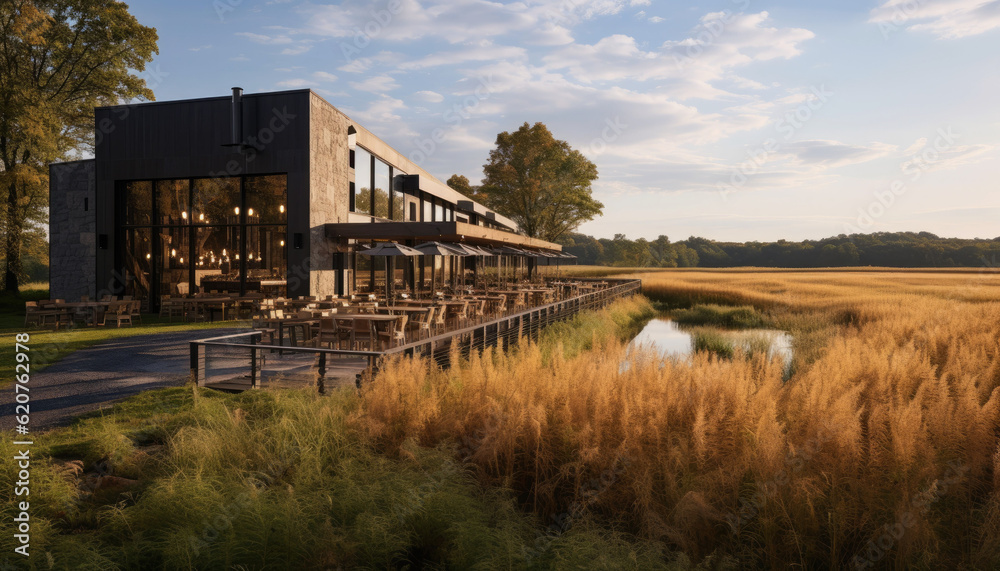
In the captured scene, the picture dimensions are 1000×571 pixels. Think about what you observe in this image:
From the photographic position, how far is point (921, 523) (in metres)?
3.34

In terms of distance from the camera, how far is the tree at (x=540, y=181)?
45094mm

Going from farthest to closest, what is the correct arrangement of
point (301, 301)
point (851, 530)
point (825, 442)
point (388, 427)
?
point (301, 301)
point (388, 427)
point (825, 442)
point (851, 530)

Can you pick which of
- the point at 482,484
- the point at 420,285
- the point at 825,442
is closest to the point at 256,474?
the point at 482,484

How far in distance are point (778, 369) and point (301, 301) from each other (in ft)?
39.8

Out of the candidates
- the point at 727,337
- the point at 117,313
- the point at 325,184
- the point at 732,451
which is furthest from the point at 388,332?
the point at 727,337

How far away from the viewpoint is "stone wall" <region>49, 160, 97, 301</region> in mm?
19031

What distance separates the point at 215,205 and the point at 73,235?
18.9 ft

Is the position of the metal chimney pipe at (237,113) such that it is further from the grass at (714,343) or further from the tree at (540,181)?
the tree at (540,181)

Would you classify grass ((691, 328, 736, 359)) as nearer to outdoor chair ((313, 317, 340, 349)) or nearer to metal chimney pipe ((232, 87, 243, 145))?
outdoor chair ((313, 317, 340, 349))

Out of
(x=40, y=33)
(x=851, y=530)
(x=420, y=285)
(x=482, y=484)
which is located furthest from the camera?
(x=420, y=285)

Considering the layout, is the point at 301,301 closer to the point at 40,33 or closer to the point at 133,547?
the point at 133,547

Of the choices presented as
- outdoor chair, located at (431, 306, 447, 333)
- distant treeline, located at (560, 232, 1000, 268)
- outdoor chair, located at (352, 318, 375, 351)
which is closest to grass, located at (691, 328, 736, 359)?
outdoor chair, located at (431, 306, 447, 333)

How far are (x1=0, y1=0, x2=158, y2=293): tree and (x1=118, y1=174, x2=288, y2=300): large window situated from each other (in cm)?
542

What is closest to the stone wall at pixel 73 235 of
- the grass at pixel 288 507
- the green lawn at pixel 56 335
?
the green lawn at pixel 56 335
